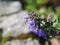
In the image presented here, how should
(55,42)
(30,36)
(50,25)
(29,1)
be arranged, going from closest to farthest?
1. (50,25)
2. (55,42)
3. (30,36)
4. (29,1)

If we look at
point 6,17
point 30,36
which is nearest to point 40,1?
point 6,17

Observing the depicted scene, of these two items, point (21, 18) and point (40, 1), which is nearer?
point (21, 18)

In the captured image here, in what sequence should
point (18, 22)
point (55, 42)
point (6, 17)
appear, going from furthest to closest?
point (6, 17), point (18, 22), point (55, 42)

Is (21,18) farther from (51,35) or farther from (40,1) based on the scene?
(51,35)

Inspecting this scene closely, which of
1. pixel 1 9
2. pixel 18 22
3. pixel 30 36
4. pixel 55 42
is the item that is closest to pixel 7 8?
pixel 1 9

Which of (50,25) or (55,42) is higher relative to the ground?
(50,25)

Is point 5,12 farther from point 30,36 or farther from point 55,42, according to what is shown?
point 55,42

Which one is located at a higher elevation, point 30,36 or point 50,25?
point 50,25

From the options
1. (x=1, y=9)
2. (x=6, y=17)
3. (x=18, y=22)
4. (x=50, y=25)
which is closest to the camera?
(x=50, y=25)

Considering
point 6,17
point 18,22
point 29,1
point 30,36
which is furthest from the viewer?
point 29,1
